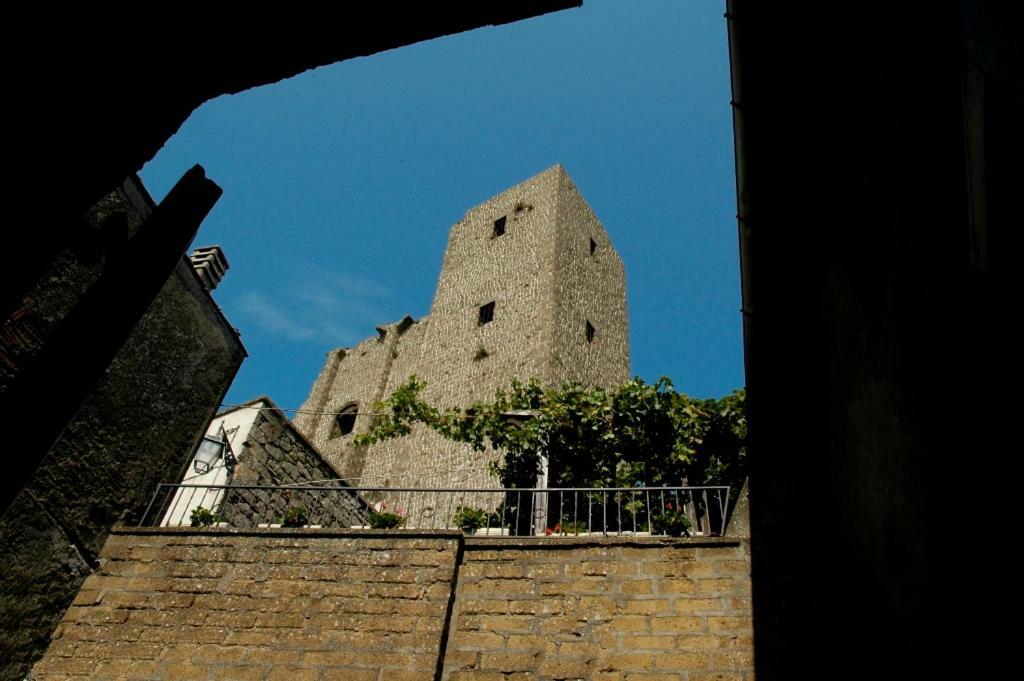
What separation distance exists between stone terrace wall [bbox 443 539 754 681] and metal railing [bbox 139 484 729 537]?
685 millimetres

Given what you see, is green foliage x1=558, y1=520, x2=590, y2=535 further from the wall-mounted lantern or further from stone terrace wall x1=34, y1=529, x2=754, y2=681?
the wall-mounted lantern

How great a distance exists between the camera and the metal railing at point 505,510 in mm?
7344

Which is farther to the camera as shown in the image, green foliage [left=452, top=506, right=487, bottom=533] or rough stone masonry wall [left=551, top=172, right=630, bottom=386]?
rough stone masonry wall [left=551, top=172, right=630, bottom=386]

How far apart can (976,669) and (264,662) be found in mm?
5644

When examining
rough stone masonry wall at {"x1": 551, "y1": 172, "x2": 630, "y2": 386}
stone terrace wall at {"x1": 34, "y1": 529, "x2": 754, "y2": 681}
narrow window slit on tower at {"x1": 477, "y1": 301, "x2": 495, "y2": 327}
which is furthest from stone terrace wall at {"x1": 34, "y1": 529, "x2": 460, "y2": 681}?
narrow window slit on tower at {"x1": 477, "y1": 301, "x2": 495, "y2": 327}

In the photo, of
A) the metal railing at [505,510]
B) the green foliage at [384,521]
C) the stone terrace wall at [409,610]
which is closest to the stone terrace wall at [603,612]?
the stone terrace wall at [409,610]

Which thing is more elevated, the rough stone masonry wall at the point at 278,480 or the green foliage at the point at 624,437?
the green foliage at the point at 624,437

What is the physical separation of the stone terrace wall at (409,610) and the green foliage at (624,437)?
10.7ft

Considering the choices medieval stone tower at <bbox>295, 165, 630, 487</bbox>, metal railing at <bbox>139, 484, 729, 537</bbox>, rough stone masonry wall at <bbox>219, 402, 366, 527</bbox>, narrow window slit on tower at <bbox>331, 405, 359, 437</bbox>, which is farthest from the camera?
narrow window slit on tower at <bbox>331, 405, 359, 437</bbox>

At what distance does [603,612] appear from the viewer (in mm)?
5969

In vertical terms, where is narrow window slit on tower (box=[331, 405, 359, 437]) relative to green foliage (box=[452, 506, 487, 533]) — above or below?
above

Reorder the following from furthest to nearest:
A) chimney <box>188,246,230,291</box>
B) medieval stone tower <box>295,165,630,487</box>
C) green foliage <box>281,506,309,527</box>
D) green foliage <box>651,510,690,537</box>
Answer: medieval stone tower <box>295,165,630,487</box>
chimney <box>188,246,230,291</box>
green foliage <box>281,506,309,527</box>
green foliage <box>651,510,690,537</box>

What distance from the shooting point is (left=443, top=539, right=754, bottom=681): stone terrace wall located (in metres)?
5.61

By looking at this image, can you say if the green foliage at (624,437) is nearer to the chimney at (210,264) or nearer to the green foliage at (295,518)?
the green foliage at (295,518)
